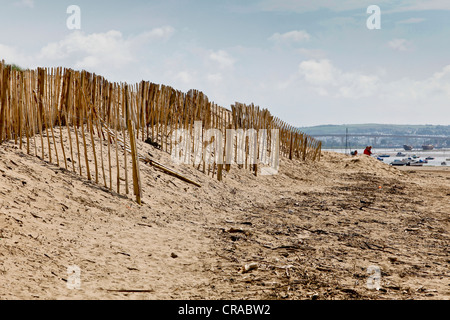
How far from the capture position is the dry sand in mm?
3463

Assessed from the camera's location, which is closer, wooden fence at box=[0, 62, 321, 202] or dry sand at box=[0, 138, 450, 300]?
dry sand at box=[0, 138, 450, 300]

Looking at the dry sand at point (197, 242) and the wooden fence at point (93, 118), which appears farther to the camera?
the wooden fence at point (93, 118)

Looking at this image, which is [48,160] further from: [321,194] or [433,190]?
[433,190]

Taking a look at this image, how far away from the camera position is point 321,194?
1006cm

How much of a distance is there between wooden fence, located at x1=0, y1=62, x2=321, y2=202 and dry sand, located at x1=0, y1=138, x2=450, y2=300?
378mm

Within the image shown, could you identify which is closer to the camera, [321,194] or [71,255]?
[71,255]

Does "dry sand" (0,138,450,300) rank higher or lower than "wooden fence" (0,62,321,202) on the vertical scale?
lower

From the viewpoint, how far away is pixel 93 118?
24.9 feet

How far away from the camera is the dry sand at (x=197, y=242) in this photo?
3.46 metres

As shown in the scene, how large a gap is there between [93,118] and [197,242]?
12.3ft

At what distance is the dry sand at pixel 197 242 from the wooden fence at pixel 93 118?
378 millimetres

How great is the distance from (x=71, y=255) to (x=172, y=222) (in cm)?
206

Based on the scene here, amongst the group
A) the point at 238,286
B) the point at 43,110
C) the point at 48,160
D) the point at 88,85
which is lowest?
the point at 238,286
